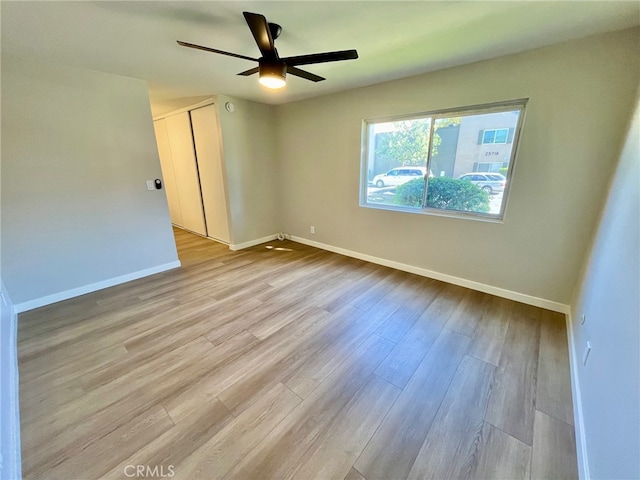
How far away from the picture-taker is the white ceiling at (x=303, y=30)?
5.23 feet

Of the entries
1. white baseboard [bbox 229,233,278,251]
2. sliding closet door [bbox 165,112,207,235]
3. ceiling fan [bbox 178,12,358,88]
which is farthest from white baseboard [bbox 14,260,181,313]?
ceiling fan [bbox 178,12,358,88]

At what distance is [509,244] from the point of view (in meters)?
2.61

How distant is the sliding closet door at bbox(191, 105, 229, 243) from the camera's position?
3.97 metres

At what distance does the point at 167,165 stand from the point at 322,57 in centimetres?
464

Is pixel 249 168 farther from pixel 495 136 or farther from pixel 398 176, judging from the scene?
pixel 495 136

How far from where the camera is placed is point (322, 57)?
1.77 metres

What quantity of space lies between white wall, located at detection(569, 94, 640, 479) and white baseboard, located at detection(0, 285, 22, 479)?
8.37 feet

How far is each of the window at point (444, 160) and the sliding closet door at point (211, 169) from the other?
2355mm

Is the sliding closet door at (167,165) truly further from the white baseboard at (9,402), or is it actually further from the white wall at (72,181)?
the white baseboard at (9,402)

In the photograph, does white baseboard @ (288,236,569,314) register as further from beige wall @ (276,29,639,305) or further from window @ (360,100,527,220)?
window @ (360,100,527,220)

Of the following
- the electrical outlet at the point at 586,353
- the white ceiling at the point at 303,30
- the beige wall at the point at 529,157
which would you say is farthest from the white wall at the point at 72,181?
the electrical outlet at the point at 586,353

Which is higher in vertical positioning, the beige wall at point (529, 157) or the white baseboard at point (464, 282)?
the beige wall at point (529, 157)

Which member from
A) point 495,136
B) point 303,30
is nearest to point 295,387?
point 303,30

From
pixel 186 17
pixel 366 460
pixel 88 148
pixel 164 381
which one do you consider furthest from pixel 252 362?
pixel 88 148
